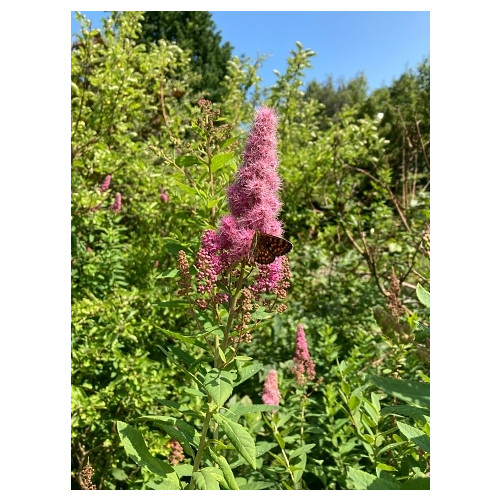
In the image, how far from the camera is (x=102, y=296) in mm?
2488

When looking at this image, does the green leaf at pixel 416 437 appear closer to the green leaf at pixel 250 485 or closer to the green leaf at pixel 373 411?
the green leaf at pixel 373 411

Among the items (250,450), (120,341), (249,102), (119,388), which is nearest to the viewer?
(250,450)

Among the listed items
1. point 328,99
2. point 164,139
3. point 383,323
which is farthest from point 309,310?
point 328,99

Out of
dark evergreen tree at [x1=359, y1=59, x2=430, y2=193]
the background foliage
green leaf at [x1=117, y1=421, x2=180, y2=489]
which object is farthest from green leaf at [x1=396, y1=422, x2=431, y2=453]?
dark evergreen tree at [x1=359, y1=59, x2=430, y2=193]

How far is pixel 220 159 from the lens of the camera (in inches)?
50.3

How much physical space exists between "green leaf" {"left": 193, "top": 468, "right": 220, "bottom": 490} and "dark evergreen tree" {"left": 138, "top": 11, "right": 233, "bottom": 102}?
234 inches

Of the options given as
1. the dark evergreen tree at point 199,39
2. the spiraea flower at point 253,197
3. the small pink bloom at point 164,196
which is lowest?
the spiraea flower at point 253,197

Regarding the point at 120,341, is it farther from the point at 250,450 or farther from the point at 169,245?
the point at 250,450

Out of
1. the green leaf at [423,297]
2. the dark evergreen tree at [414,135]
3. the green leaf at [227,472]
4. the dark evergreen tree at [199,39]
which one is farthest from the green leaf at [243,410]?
the dark evergreen tree at [199,39]

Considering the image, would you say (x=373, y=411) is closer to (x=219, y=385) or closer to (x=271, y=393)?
(x=271, y=393)

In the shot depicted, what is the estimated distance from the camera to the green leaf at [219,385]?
0.92 metres

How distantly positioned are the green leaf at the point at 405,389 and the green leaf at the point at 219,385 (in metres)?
0.39

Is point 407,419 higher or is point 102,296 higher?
point 102,296
